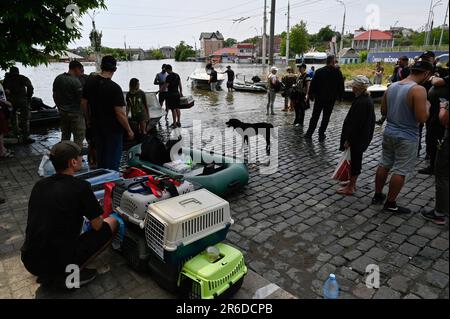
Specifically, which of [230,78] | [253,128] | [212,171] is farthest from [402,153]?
[230,78]

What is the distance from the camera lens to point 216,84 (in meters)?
23.2

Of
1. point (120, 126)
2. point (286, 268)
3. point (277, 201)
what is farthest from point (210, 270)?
point (120, 126)

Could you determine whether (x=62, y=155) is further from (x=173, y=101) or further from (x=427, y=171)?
(x=173, y=101)

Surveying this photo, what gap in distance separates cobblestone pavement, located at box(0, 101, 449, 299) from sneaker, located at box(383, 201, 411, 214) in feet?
0.37

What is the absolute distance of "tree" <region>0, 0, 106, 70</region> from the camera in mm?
6328

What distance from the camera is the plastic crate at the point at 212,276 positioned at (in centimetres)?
255

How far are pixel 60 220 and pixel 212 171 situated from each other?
266 cm

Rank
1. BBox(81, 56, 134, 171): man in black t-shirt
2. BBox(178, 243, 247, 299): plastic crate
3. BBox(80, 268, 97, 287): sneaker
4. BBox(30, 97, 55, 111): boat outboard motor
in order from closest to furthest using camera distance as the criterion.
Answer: BBox(178, 243, 247, 299): plastic crate
BBox(80, 268, 97, 287): sneaker
BBox(81, 56, 134, 171): man in black t-shirt
BBox(30, 97, 55, 111): boat outboard motor

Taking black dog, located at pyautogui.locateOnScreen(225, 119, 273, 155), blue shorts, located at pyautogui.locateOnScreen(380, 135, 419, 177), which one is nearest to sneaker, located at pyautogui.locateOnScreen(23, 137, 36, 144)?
black dog, located at pyautogui.locateOnScreen(225, 119, 273, 155)

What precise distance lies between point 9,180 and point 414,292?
20.4ft

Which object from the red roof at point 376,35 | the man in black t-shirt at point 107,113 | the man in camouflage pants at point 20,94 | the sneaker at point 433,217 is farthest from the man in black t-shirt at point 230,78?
the red roof at point 376,35

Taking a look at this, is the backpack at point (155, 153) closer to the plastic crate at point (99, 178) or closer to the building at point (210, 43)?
the plastic crate at point (99, 178)

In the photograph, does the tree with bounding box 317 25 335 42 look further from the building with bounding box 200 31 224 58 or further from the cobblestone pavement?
the cobblestone pavement
